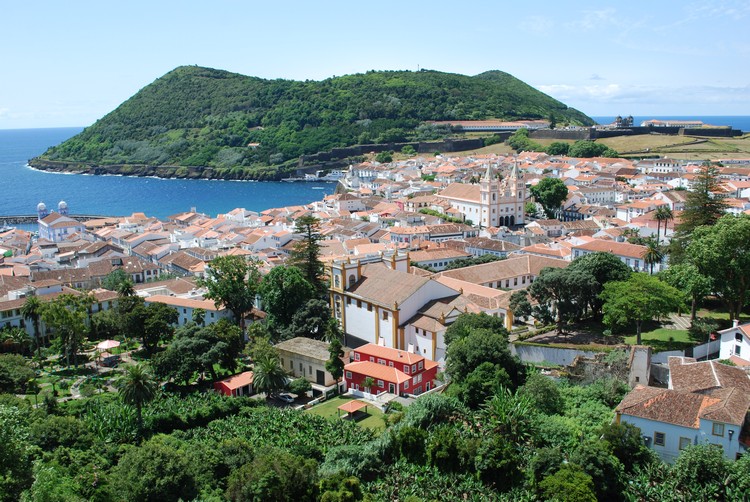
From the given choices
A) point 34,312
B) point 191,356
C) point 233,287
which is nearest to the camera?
point 191,356

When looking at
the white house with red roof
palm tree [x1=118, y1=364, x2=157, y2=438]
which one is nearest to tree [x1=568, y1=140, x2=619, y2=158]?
the white house with red roof

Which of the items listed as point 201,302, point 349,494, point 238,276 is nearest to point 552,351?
point 349,494

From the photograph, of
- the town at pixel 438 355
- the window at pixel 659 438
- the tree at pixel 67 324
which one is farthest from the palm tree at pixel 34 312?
the window at pixel 659 438

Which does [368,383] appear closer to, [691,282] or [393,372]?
[393,372]

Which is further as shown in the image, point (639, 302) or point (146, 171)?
point (146, 171)

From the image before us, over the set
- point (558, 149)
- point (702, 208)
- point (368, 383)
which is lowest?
point (368, 383)

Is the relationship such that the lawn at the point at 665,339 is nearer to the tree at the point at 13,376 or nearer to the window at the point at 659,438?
the window at the point at 659,438

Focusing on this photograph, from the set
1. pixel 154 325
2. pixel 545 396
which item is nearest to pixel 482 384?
pixel 545 396
